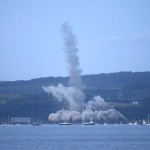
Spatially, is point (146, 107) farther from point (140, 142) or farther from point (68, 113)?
point (140, 142)

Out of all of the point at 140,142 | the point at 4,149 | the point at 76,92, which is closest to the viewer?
the point at 4,149

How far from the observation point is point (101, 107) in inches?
7544

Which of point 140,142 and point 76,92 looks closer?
point 140,142

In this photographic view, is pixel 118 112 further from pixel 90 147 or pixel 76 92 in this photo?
pixel 90 147

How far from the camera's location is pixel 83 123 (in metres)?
189

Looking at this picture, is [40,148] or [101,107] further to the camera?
[101,107]

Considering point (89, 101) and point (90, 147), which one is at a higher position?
point (89, 101)

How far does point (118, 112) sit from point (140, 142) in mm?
88596

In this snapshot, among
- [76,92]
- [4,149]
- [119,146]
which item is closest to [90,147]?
[119,146]

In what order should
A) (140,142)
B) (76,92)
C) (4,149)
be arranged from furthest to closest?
(76,92), (140,142), (4,149)

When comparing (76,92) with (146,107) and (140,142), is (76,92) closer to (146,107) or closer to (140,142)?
(146,107)

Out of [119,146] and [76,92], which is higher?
[76,92]

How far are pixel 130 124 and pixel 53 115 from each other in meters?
22.4

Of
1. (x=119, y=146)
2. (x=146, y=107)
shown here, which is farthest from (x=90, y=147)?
(x=146, y=107)
